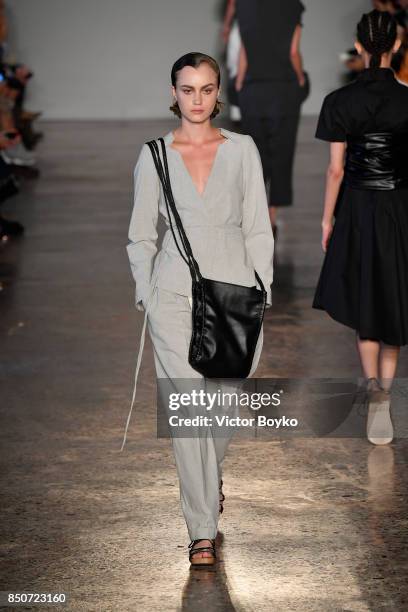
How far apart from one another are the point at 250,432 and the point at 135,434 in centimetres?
43

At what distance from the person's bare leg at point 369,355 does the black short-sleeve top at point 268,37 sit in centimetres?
426

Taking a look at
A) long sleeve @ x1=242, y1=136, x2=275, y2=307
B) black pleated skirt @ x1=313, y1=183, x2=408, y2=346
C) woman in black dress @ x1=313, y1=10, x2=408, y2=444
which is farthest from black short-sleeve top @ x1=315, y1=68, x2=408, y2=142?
long sleeve @ x1=242, y1=136, x2=275, y2=307

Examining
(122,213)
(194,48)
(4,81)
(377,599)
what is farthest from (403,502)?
(194,48)

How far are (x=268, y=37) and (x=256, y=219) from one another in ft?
17.5

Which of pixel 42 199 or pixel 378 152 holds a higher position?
pixel 378 152

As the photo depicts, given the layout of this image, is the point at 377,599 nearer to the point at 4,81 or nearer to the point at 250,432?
the point at 250,432

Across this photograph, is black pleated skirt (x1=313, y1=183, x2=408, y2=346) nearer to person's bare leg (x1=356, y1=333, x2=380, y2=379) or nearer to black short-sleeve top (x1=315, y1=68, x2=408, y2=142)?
person's bare leg (x1=356, y1=333, x2=380, y2=379)

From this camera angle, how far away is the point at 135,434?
4.96 m

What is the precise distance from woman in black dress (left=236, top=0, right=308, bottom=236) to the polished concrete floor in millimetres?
1589

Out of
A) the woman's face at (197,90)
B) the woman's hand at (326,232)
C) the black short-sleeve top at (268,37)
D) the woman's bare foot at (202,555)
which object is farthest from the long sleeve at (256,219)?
the black short-sleeve top at (268,37)

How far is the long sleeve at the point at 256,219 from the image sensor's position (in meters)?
3.79

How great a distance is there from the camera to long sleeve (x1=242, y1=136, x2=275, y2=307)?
3789 millimetres

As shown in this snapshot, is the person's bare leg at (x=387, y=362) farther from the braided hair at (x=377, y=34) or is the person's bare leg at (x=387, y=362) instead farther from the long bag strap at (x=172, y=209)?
the long bag strap at (x=172, y=209)

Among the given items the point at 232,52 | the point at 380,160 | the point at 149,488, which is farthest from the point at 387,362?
the point at 232,52
